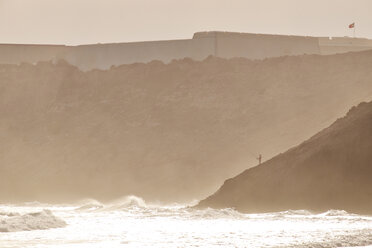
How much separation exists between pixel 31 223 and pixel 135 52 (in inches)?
2498

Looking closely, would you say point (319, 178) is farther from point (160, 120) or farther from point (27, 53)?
point (27, 53)

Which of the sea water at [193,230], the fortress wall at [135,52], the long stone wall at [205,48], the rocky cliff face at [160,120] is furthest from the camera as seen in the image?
the fortress wall at [135,52]

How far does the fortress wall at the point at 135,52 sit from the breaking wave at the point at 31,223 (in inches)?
2278

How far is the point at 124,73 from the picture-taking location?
362 ft

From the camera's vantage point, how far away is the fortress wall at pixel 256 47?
357ft

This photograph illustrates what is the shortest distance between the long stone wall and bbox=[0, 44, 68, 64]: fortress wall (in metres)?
0.17

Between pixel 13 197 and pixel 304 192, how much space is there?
44682mm

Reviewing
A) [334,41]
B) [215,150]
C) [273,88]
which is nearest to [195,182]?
[215,150]

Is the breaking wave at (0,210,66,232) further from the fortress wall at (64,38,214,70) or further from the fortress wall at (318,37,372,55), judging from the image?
the fortress wall at (318,37,372,55)

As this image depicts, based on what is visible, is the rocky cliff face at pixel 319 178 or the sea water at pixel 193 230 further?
the rocky cliff face at pixel 319 178

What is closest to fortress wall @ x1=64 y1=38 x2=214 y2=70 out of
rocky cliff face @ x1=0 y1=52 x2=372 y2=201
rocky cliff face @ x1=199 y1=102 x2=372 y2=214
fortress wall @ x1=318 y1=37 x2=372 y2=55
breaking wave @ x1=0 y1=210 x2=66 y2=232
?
rocky cliff face @ x1=0 y1=52 x2=372 y2=201

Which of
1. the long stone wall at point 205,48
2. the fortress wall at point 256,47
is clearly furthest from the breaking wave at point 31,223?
the fortress wall at point 256,47

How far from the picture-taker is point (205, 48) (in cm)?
10894

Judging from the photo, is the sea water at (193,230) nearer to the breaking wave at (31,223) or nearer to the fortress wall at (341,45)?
the breaking wave at (31,223)
